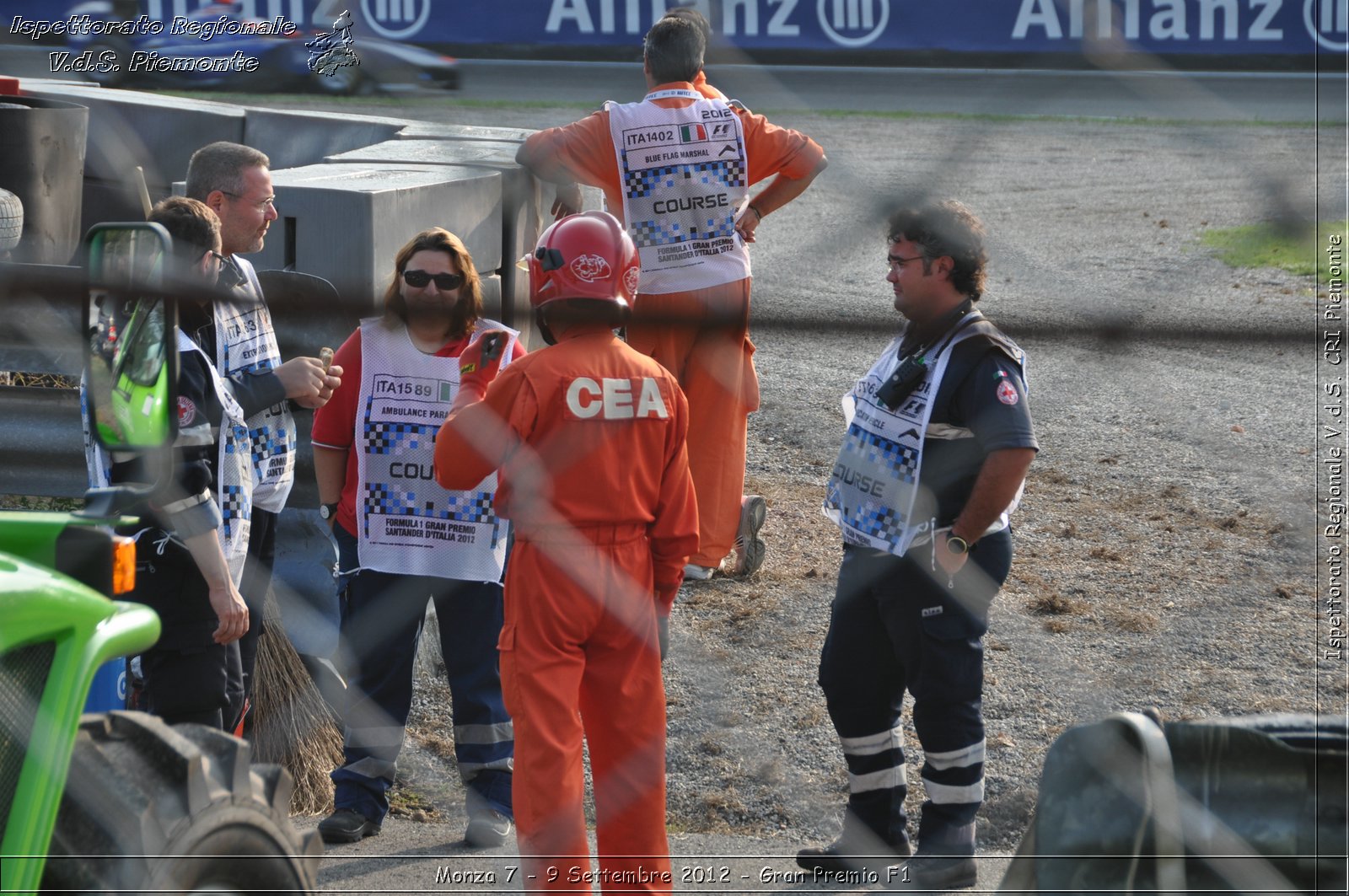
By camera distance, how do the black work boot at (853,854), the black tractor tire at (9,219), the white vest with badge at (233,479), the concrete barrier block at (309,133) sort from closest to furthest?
the white vest with badge at (233,479) < the black work boot at (853,854) < the black tractor tire at (9,219) < the concrete barrier block at (309,133)

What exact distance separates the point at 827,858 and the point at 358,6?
8.54 feet

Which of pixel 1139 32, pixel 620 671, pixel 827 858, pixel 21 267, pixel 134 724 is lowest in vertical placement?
pixel 827 858

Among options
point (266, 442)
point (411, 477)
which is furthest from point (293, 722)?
point (266, 442)

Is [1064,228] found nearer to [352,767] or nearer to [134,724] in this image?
[352,767]

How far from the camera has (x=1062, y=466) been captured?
Answer: 22.9 ft

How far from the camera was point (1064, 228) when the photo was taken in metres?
5.29

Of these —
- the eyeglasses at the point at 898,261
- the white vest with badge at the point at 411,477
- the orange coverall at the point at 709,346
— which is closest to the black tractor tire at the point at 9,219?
the orange coverall at the point at 709,346

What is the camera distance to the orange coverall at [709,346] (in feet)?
12.1

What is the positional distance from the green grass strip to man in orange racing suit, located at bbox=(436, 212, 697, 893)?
3.77ft

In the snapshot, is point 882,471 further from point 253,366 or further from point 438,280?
point 253,366

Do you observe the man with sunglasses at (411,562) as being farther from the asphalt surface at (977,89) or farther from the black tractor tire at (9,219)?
the black tractor tire at (9,219)

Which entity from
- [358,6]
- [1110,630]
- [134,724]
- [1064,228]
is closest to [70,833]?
[134,724]

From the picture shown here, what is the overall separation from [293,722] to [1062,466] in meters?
→ 4.21

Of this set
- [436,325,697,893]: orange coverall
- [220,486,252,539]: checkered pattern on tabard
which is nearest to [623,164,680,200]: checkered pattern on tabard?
[436,325,697,893]: orange coverall
